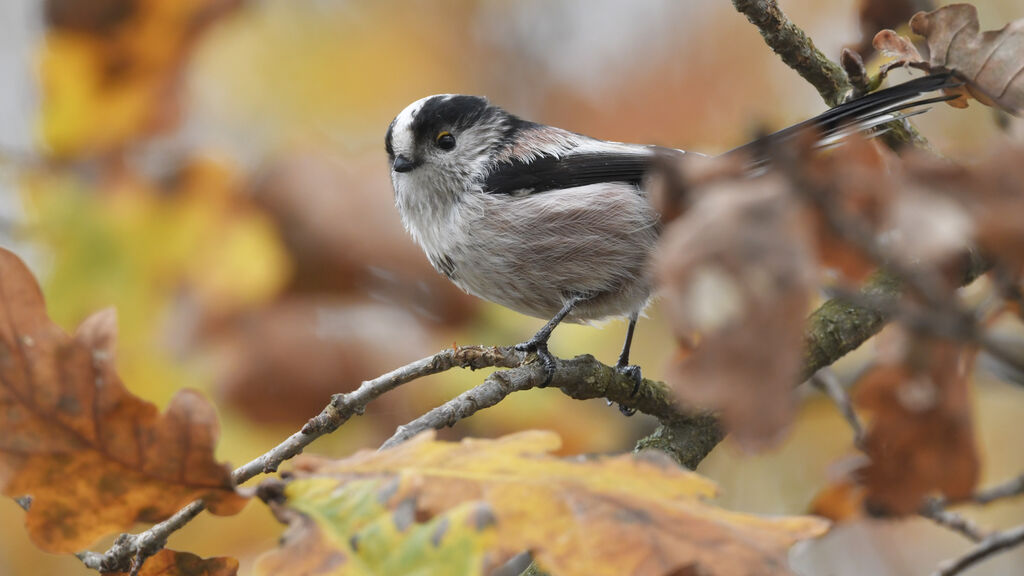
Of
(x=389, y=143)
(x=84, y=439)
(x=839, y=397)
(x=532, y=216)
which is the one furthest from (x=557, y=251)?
(x=84, y=439)

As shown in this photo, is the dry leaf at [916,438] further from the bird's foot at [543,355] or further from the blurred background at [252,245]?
the blurred background at [252,245]

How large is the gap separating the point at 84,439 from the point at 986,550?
1260 millimetres

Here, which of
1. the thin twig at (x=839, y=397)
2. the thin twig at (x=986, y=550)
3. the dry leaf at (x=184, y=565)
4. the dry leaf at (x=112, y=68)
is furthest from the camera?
the dry leaf at (x=112, y=68)

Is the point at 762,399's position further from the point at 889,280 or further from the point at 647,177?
the point at 647,177

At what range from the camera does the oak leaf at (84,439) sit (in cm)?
107

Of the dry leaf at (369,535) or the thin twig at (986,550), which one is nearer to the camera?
the dry leaf at (369,535)

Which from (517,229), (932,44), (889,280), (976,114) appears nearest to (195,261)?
(517,229)

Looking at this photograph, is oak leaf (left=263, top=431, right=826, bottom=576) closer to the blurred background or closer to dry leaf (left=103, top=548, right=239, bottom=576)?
dry leaf (left=103, top=548, right=239, bottom=576)

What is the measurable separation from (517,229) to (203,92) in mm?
1219

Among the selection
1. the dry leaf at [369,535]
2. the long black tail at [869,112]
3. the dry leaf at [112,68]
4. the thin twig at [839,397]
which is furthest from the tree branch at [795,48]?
the dry leaf at [112,68]

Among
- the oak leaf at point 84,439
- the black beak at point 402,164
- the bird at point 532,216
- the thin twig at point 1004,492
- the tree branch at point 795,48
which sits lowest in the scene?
the thin twig at point 1004,492

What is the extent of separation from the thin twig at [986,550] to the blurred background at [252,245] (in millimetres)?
910

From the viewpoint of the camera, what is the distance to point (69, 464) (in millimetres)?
1106

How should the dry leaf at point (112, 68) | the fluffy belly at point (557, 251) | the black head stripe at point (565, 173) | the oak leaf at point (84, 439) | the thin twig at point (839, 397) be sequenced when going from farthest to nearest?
the black head stripe at point (565, 173) → the fluffy belly at point (557, 251) → the dry leaf at point (112, 68) → the thin twig at point (839, 397) → the oak leaf at point (84, 439)
